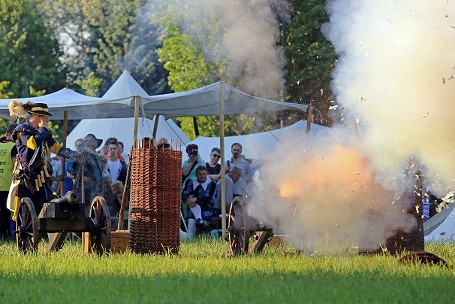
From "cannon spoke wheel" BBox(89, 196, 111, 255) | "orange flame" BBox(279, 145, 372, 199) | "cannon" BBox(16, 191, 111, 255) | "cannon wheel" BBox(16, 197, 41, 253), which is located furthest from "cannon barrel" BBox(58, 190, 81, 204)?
"orange flame" BBox(279, 145, 372, 199)

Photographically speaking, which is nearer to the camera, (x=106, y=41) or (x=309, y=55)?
(x=309, y=55)

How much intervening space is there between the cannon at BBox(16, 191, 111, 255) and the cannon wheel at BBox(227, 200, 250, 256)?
54.2 inches

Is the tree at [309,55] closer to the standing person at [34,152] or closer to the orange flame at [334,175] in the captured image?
the orange flame at [334,175]

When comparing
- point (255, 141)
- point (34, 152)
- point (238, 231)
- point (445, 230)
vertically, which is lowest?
point (445, 230)

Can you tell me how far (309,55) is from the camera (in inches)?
870

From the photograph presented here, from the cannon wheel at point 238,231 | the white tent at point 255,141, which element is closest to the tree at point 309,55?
the white tent at point 255,141

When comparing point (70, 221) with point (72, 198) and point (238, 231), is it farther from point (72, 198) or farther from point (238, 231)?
point (238, 231)

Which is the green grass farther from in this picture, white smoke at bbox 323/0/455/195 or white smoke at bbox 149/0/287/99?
white smoke at bbox 149/0/287/99

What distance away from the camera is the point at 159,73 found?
51000 millimetres

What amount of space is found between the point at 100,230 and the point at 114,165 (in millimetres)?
6105

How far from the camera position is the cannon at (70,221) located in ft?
42.4

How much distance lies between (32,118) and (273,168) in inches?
114

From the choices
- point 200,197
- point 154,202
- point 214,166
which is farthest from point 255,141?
point 154,202

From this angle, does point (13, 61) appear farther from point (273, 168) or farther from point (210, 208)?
point (273, 168)
